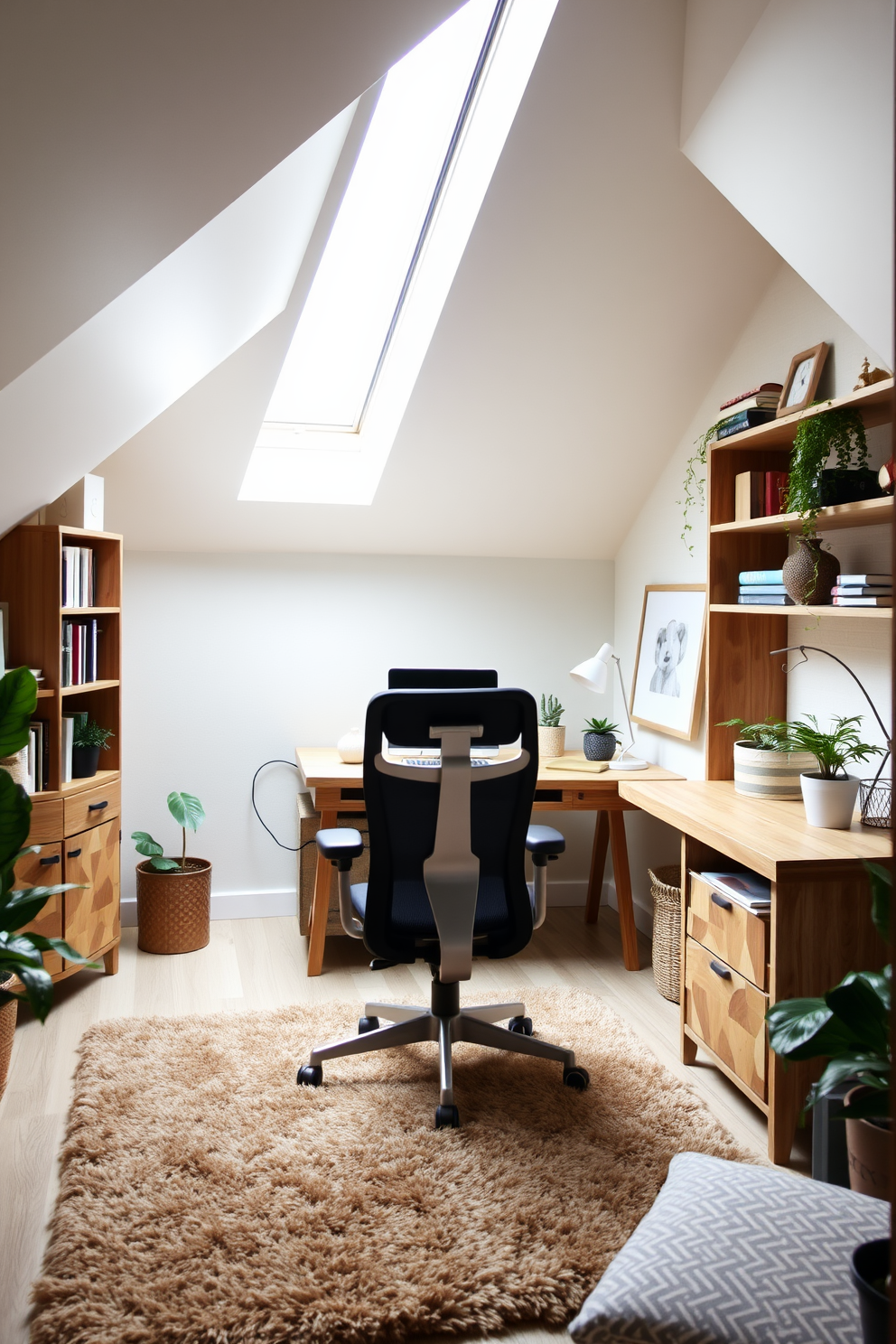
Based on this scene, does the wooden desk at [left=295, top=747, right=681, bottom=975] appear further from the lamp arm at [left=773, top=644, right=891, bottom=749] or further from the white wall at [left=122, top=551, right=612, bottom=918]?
the lamp arm at [left=773, top=644, right=891, bottom=749]

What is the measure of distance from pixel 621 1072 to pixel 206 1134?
115 cm

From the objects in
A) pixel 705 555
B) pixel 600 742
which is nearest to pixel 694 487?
pixel 705 555

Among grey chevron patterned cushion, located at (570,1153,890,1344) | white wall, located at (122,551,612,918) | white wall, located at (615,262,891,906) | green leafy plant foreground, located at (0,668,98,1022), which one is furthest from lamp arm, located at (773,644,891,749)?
green leafy plant foreground, located at (0,668,98,1022)

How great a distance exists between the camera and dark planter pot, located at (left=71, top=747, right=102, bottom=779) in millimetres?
3527

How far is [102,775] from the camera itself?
11.9 feet

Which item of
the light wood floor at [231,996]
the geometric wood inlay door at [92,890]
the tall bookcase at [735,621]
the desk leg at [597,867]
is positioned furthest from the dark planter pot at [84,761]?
the tall bookcase at [735,621]

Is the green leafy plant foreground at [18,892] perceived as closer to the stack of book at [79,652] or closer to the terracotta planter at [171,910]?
the stack of book at [79,652]

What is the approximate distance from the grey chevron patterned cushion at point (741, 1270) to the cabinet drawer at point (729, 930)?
2.68ft

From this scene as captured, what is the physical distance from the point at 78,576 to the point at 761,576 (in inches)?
90.9

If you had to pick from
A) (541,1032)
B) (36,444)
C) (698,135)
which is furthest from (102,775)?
(698,135)

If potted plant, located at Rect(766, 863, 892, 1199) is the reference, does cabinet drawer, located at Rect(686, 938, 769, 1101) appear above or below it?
below

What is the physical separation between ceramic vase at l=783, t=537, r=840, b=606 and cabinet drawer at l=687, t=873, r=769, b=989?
2.80 ft

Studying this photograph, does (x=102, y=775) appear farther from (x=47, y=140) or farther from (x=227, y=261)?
(x=47, y=140)

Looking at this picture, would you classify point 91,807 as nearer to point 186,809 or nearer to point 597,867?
point 186,809
